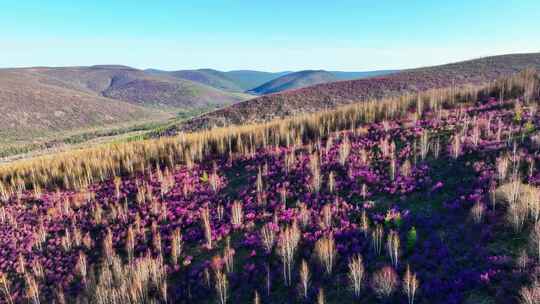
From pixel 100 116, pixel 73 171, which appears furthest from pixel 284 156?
pixel 100 116

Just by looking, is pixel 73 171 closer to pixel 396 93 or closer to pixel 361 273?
pixel 361 273

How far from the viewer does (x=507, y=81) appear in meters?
20.4

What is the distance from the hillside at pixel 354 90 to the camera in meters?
48.8

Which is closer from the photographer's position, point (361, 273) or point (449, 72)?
point (361, 273)

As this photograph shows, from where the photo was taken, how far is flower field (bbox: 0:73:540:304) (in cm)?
779

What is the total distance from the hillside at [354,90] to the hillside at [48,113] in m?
59.3

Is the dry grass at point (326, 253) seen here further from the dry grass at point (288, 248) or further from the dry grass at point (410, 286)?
the dry grass at point (410, 286)

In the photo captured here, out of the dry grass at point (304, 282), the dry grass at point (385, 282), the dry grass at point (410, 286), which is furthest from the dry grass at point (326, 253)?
the dry grass at point (410, 286)

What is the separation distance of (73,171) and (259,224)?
594 inches

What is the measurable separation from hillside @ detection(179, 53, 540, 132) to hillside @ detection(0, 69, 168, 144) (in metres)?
59.3

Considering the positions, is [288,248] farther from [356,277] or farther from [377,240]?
[377,240]

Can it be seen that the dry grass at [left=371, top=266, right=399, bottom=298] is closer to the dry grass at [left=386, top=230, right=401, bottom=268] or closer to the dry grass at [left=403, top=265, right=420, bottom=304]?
the dry grass at [left=403, top=265, right=420, bottom=304]

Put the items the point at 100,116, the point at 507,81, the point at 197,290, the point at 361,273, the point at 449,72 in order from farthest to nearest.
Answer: the point at 100,116 < the point at 449,72 < the point at 507,81 < the point at 197,290 < the point at 361,273

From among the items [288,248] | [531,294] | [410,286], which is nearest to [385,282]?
[410,286]
